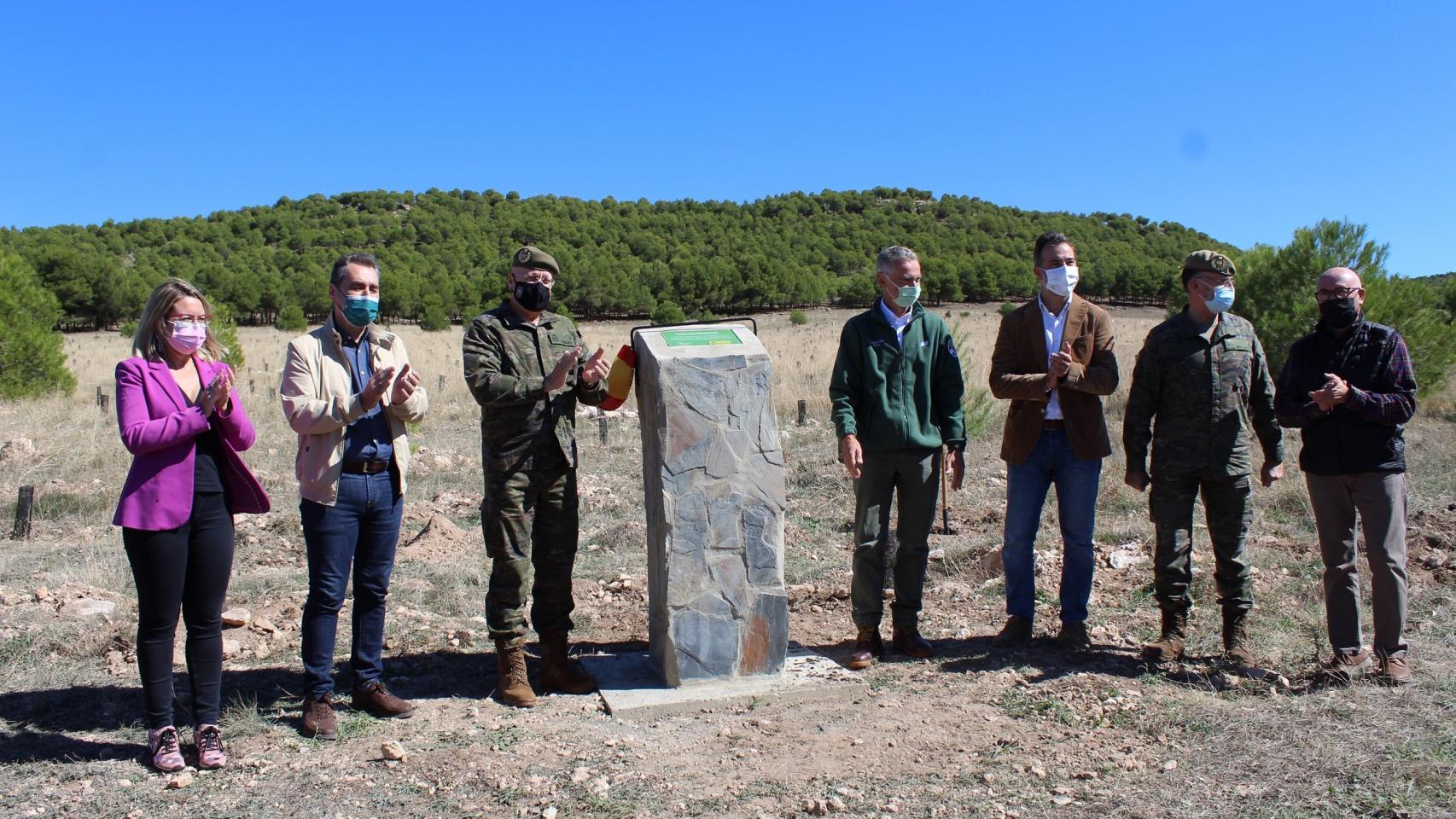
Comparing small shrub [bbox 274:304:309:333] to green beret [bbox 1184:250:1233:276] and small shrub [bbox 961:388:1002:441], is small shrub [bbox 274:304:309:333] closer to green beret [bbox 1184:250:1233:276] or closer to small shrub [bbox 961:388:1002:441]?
small shrub [bbox 961:388:1002:441]

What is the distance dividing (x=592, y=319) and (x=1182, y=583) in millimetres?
40347

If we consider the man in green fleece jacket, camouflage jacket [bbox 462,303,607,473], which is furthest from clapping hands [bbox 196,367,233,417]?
the man in green fleece jacket

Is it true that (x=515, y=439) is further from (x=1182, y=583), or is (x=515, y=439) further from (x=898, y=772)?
(x=1182, y=583)

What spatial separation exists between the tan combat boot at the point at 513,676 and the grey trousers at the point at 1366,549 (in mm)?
3539

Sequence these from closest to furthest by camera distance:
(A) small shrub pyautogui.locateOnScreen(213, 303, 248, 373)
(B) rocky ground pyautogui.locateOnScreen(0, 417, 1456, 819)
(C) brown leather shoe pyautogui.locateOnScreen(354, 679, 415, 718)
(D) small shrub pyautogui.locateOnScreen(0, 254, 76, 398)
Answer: (B) rocky ground pyautogui.locateOnScreen(0, 417, 1456, 819) → (C) brown leather shoe pyautogui.locateOnScreen(354, 679, 415, 718) → (A) small shrub pyautogui.locateOnScreen(213, 303, 248, 373) → (D) small shrub pyautogui.locateOnScreen(0, 254, 76, 398)

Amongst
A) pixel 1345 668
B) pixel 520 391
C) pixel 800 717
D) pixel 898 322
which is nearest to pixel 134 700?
pixel 520 391

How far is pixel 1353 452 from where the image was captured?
425 cm

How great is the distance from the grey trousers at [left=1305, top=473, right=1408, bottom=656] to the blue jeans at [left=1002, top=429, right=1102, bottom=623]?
0.97m

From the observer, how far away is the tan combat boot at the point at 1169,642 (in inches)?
184

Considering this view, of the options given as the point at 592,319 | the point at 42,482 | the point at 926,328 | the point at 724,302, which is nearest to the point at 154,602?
the point at 926,328

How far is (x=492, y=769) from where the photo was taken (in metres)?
3.60

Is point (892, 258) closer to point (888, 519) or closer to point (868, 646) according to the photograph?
point (888, 519)

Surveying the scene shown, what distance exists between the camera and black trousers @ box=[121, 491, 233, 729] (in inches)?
136

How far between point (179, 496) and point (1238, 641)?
14.9 feet
